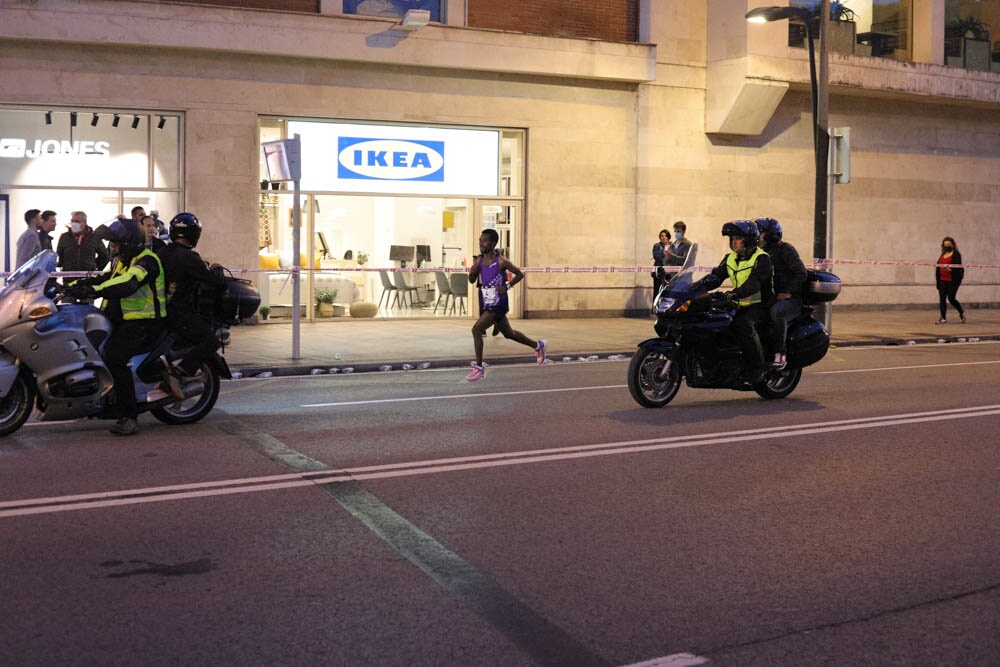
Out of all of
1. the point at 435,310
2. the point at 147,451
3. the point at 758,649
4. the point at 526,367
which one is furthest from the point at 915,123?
the point at 758,649

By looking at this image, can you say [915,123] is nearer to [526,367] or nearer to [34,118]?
[526,367]

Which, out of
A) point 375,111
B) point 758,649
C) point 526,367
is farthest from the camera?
point 375,111

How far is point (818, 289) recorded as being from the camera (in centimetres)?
1159

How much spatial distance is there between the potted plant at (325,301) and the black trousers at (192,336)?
39.2 feet

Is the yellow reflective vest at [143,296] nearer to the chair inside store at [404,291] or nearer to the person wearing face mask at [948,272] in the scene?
the chair inside store at [404,291]

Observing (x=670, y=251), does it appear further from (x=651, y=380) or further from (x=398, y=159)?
(x=651, y=380)

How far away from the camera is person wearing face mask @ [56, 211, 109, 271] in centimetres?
1669

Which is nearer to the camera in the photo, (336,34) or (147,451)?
(147,451)

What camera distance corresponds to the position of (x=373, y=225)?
2167 cm

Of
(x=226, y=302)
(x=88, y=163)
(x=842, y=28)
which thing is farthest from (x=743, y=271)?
(x=842, y=28)

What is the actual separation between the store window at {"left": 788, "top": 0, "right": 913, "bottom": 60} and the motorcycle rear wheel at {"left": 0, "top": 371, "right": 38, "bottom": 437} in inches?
736

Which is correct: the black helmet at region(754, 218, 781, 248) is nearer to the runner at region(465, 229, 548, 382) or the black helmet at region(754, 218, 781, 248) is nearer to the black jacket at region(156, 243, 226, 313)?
the runner at region(465, 229, 548, 382)

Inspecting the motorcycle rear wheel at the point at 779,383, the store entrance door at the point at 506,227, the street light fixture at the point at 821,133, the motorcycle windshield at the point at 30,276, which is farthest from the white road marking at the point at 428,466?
the store entrance door at the point at 506,227

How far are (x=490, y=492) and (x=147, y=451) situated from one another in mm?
2710
